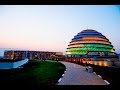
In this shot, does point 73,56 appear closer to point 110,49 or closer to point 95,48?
point 95,48

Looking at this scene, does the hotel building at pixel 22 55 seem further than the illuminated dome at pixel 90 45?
No

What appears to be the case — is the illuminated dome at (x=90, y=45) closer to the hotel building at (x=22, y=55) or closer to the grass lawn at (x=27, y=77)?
the hotel building at (x=22, y=55)

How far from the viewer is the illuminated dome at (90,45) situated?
57281 millimetres

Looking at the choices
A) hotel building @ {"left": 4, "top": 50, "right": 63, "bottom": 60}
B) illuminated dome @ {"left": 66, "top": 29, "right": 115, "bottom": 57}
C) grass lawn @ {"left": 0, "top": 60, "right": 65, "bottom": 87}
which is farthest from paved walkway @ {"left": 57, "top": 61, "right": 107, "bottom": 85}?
illuminated dome @ {"left": 66, "top": 29, "right": 115, "bottom": 57}

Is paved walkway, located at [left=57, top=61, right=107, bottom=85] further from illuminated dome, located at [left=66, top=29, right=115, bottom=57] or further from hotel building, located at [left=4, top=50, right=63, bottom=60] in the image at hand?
illuminated dome, located at [left=66, top=29, right=115, bottom=57]

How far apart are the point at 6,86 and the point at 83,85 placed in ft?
8.33

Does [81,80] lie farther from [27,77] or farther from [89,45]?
[89,45]

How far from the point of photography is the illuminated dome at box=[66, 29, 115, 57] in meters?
57.3

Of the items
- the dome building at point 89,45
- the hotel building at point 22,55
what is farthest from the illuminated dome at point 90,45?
the hotel building at point 22,55

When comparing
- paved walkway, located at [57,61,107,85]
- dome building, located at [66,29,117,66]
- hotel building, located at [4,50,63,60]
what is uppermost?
dome building, located at [66,29,117,66]

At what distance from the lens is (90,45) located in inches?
2280
